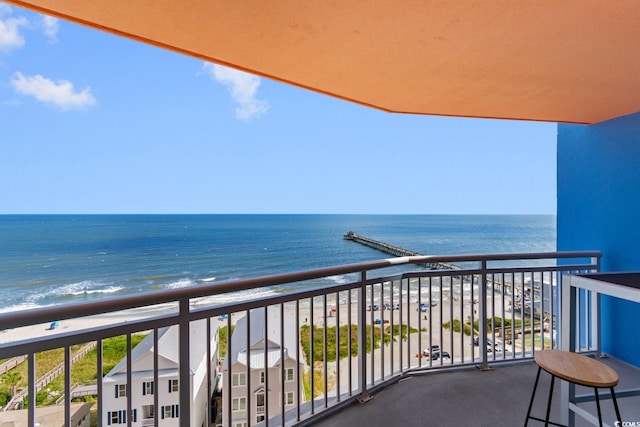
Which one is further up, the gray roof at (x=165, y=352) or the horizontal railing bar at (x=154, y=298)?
the horizontal railing bar at (x=154, y=298)

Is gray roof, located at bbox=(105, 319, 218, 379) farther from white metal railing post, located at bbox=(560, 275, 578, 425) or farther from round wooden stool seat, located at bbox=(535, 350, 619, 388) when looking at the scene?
white metal railing post, located at bbox=(560, 275, 578, 425)

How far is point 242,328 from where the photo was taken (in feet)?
7.48

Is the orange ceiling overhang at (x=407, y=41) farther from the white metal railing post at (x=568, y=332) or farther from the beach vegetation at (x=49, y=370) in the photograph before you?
the beach vegetation at (x=49, y=370)

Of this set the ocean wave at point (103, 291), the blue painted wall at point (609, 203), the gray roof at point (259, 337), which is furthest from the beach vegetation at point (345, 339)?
the ocean wave at point (103, 291)

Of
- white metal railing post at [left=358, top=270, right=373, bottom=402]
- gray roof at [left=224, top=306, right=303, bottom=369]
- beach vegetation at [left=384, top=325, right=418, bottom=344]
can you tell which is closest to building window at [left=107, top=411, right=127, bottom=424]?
gray roof at [left=224, top=306, right=303, bottom=369]

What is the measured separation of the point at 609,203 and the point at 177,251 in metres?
26.3

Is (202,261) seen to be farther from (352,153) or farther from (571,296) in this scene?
(571,296)

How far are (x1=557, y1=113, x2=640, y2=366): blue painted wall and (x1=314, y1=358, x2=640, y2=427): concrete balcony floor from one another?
1.25 feet

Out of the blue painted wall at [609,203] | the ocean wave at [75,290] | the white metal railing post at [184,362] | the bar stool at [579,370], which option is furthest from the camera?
the ocean wave at [75,290]

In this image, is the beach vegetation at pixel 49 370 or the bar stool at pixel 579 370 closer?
the bar stool at pixel 579 370

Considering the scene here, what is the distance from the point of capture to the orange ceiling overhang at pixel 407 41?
1.37 metres

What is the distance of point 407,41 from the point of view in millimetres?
1634

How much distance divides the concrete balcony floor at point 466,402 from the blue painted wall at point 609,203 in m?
0.38

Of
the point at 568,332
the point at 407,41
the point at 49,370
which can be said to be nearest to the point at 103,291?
the point at 49,370
